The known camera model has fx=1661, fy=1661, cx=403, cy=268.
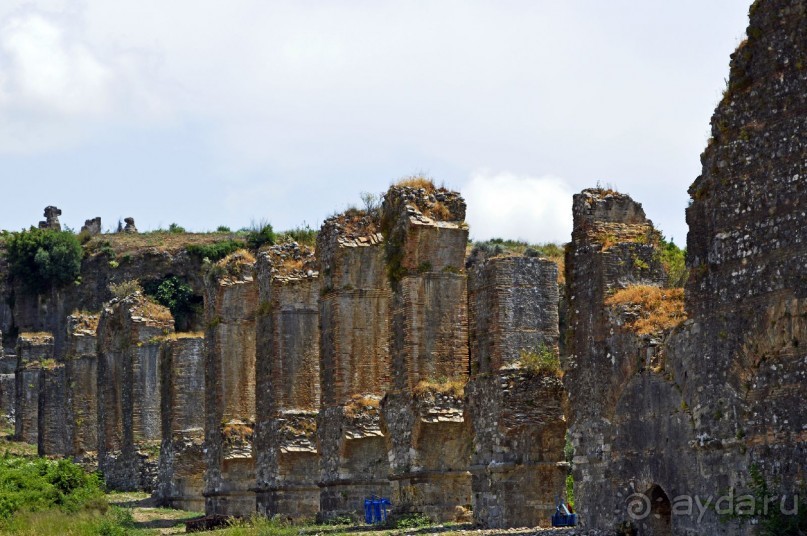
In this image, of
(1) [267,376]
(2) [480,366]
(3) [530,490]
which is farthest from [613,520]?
(1) [267,376]

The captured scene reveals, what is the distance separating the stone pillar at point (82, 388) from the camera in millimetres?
49688

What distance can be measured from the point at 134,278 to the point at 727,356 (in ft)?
162

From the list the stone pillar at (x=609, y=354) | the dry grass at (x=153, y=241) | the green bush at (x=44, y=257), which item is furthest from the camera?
the green bush at (x=44, y=257)

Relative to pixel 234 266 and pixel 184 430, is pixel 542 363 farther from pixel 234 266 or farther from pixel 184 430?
pixel 184 430

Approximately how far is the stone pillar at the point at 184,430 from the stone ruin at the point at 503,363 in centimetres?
5

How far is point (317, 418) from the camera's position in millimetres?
31547

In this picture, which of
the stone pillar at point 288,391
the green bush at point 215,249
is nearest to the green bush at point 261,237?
the green bush at point 215,249

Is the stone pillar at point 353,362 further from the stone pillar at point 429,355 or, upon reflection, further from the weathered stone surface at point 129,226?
the weathered stone surface at point 129,226

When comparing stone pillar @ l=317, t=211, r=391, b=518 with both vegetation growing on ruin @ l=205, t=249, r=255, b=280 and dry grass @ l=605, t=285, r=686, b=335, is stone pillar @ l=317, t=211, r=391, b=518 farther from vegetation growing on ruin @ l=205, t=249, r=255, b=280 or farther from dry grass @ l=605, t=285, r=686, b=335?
dry grass @ l=605, t=285, r=686, b=335

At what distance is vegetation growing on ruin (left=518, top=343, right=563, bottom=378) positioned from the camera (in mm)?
25062

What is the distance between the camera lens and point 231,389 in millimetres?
36469

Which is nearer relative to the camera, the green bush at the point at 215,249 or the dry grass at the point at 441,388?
the dry grass at the point at 441,388

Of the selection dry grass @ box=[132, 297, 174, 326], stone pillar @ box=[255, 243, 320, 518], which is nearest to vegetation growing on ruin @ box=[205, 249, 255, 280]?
stone pillar @ box=[255, 243, 320, 518]

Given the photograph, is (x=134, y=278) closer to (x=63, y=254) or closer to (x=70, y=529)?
(x=63, y=254)
